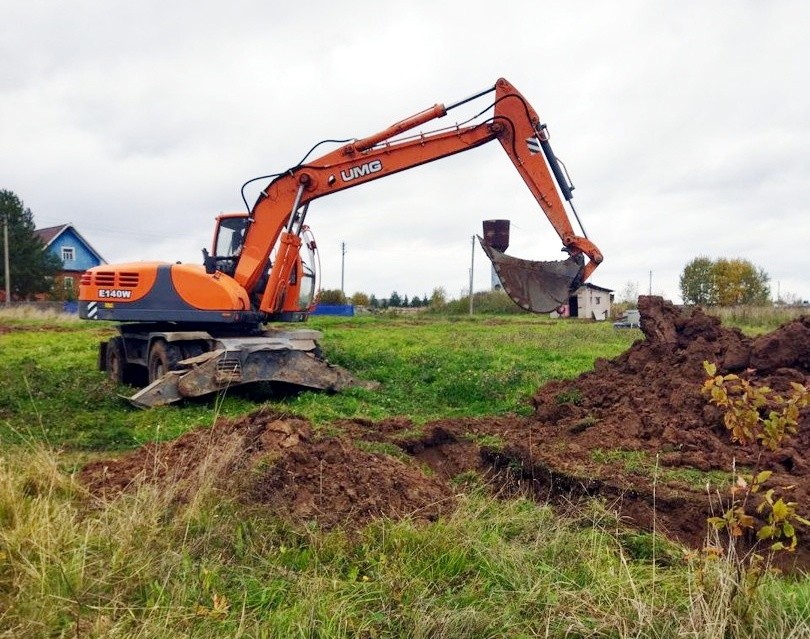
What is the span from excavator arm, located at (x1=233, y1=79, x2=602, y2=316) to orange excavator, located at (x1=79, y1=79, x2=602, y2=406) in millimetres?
15

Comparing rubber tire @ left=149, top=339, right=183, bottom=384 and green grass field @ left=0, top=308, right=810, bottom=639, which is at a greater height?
rubber tire @ left=149, top=339, right=183, bottom=384

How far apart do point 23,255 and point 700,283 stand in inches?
1812

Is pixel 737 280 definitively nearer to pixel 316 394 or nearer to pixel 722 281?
pixel 722 281

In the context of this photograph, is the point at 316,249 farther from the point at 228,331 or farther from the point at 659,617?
the point at 659,617

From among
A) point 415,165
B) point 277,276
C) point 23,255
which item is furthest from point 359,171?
point 23,255

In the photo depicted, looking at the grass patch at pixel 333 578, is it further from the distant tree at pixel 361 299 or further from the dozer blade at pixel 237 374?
the distant tree at pixel 361 299

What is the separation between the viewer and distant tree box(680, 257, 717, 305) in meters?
54.1

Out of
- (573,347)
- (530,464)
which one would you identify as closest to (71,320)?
(573,347)

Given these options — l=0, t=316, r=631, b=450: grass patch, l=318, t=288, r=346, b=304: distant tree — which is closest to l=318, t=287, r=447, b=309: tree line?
l=318, t=288, r=346, b=304: distant tree

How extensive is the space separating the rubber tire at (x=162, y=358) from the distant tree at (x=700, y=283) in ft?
160

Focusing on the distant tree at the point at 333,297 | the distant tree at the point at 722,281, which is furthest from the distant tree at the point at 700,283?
the distant tree at the point at 333,297

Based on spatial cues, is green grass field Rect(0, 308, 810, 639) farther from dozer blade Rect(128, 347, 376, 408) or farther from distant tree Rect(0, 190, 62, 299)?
distant tree Rect(0, 190, 62, 299)

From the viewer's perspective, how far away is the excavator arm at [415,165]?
33.2 feet

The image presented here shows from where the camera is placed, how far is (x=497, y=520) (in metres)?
4.91
